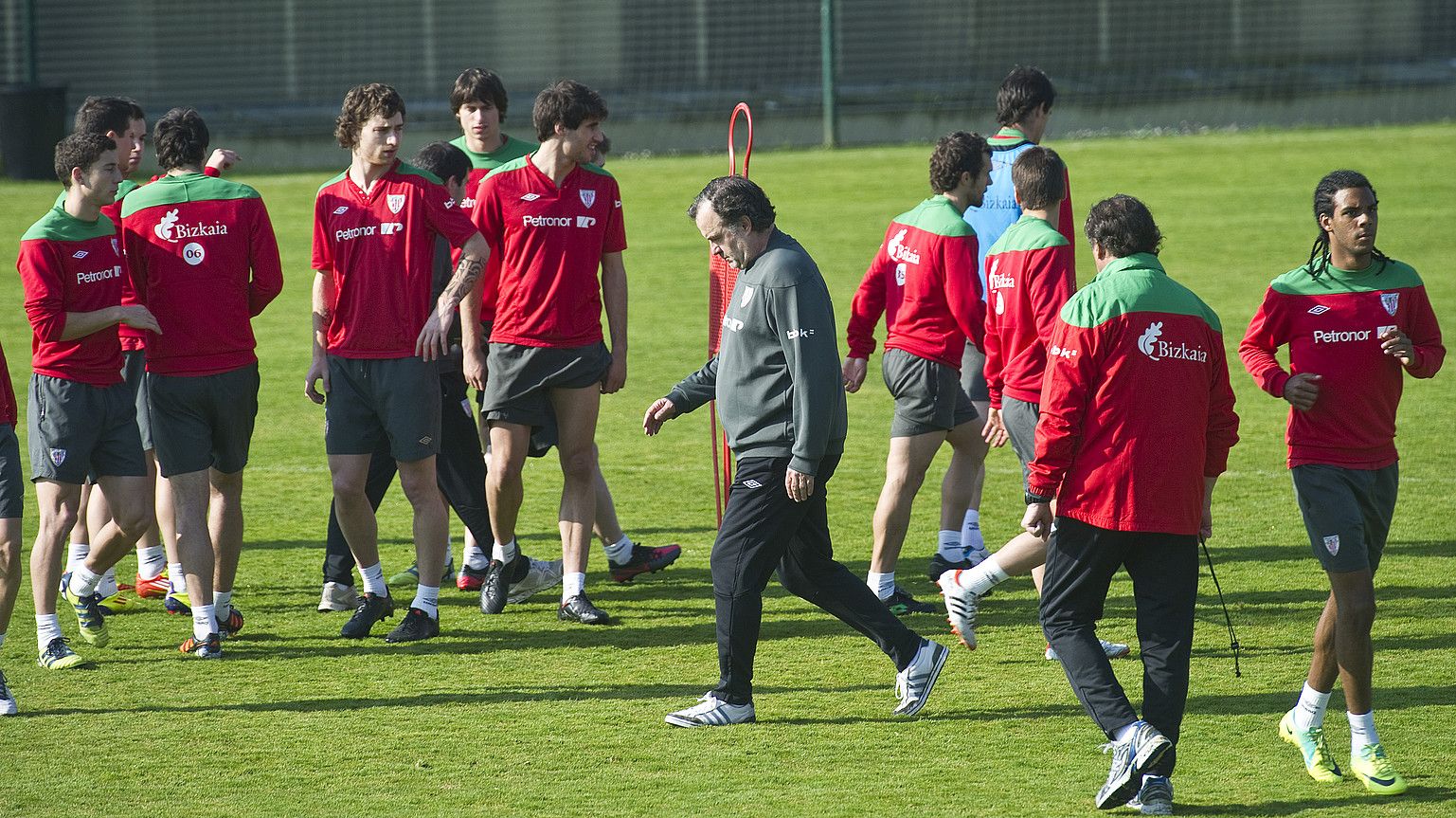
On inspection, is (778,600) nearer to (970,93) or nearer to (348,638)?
(348,638)

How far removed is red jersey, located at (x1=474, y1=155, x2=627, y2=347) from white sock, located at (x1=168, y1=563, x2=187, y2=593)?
69.4 inches

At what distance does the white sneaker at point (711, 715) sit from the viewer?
5.54 m

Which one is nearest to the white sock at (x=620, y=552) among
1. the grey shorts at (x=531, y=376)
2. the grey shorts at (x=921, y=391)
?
the grey shorts at (x=531, y=376)

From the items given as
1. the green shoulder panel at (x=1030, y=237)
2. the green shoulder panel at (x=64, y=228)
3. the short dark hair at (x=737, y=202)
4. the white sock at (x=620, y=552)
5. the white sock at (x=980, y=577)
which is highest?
the short dark hair at (x=737, y=202)

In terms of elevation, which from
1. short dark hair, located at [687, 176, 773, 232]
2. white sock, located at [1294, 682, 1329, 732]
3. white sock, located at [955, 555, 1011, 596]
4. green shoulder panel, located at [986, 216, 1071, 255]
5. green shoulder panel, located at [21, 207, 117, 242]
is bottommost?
white sock, located at [1294, 682, 1329, 732]

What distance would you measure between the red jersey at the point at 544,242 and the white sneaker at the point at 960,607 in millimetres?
1966

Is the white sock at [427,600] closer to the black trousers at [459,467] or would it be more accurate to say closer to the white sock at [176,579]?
the black trousers at [459,467]

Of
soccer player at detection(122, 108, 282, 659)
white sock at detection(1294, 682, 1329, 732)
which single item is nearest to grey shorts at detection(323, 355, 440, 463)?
soccer player at detection(122, 108, 282, 659)

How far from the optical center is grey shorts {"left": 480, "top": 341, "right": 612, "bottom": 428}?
6.79 metres

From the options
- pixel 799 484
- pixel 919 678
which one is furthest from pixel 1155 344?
pixel 919 678

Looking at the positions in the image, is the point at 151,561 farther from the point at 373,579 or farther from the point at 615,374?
the point at 615,374

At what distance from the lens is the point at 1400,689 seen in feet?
19.0

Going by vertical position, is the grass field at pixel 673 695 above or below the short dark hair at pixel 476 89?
below

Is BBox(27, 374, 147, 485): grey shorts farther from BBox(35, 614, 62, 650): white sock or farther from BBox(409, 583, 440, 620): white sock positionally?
BBox(409, 583, 440, 620): white sock
